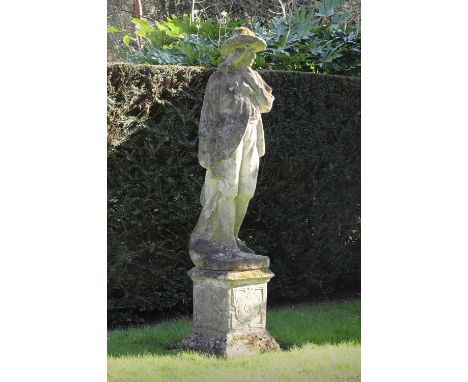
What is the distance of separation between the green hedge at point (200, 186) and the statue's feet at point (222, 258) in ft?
4.45

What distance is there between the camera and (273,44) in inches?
324

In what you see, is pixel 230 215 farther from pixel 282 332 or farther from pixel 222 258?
pixel 282 332

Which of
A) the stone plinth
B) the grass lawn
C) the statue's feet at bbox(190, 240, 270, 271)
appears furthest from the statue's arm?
the grass lawn

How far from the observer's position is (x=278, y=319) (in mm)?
6883

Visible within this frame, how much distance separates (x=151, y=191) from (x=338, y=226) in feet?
8.01

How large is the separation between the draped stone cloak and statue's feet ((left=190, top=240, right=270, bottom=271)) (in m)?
0.65

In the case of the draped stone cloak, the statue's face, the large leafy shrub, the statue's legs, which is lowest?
the statue's legs

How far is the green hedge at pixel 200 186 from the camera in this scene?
6.66 metres

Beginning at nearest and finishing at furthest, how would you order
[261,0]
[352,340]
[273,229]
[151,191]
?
[352,340]
[151,191]
[273,229]
[261,0]

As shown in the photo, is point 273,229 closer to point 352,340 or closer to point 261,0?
point 352,340

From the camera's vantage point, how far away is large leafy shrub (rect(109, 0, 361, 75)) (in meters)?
7.59

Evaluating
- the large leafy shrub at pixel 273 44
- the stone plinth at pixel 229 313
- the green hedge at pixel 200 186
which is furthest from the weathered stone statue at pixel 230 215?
the large leafy shrub at pixel 273 44

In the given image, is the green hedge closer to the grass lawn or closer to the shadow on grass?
the shadow on grass

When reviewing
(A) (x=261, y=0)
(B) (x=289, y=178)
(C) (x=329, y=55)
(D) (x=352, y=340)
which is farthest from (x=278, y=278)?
(A) (x=261, y=0)
